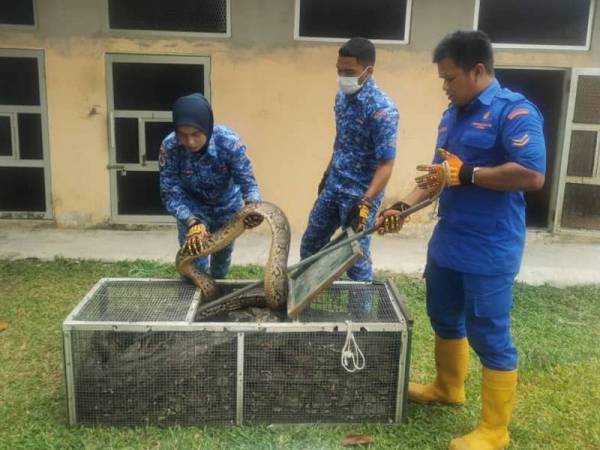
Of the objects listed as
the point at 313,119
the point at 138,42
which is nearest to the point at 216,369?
the point at 313,119

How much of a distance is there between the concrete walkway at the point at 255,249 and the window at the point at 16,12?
221 cm

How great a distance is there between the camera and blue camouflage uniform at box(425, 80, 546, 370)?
2623mm

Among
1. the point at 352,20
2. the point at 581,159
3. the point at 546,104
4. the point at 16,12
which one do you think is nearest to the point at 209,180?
the point at 352,20

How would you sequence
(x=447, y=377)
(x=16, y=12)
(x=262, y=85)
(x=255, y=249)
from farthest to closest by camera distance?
(x=262, y=85) → (x=16, y=12) → (x=255, y=249) → (x=447, y=377)

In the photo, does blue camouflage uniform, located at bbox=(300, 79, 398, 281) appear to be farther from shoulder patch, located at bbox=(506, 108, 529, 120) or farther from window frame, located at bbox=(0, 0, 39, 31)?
window frame, located at bbox=(0, 0, 39, 31)

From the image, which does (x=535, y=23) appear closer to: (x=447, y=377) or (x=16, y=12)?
(x=447, y=377)

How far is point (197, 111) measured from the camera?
3328 mm

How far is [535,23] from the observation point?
6617 mm

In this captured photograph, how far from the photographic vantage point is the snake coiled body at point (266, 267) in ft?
10.8

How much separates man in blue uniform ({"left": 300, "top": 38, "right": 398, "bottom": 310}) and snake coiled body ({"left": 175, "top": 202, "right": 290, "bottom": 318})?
52 centimetres

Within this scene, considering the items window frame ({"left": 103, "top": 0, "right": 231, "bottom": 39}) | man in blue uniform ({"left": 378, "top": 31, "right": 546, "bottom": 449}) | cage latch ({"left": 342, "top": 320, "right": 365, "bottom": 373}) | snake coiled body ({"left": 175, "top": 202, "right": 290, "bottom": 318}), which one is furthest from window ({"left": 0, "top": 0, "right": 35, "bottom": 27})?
cage latch ({"left": 342, "top": 320, "right": 365, "bottom": 373})

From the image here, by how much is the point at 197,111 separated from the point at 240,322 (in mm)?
1169

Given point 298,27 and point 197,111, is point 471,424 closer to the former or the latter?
point 197,111

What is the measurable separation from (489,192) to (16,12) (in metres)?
5.88
